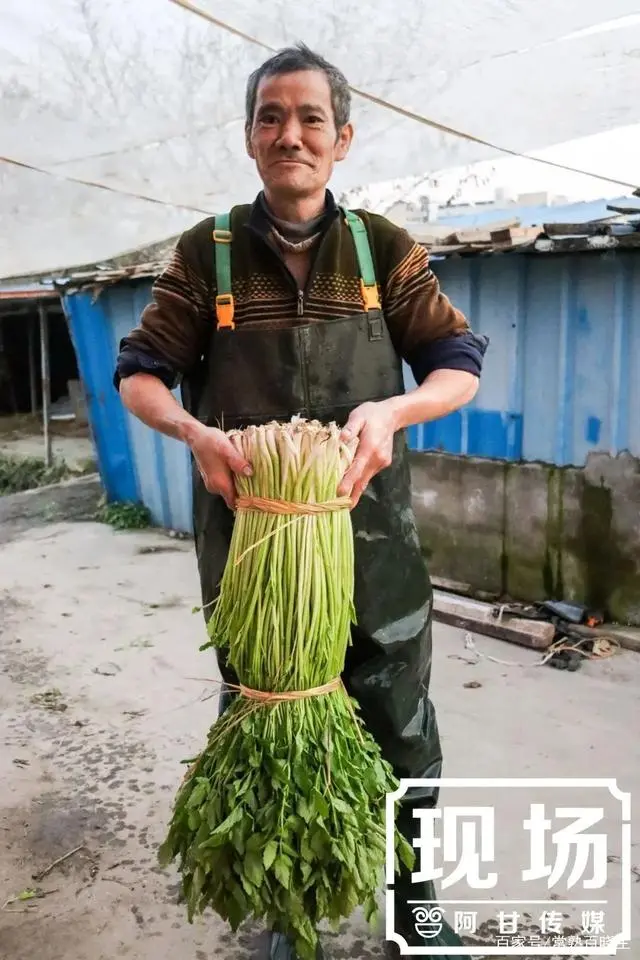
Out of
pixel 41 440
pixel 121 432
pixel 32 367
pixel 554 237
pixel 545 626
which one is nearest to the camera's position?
pixel 554 237

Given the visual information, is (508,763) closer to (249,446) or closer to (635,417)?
(635,417)

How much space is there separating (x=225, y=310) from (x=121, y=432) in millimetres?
5192

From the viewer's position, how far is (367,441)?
151 cm

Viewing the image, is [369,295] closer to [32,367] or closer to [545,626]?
[545,626]

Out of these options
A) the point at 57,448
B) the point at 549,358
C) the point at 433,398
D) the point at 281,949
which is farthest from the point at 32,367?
the point at 433,398

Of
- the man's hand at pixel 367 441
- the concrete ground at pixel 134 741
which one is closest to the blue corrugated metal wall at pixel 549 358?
the concrete ground at pixel 134 741

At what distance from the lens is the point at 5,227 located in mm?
4320

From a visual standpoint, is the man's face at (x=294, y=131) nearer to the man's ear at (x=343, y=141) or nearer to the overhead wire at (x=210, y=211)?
the man's ear at (x=343, y=141)

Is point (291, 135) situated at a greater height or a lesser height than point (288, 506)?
greater

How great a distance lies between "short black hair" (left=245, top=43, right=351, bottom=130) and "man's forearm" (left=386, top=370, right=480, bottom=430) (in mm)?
585

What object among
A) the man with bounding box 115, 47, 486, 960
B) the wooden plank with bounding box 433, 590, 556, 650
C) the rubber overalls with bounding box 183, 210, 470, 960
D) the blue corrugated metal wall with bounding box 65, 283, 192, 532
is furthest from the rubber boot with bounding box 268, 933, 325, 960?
the blue corrugated metal wall with bounding box 65, 283, 192, 532

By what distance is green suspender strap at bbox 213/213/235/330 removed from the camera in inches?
68.8

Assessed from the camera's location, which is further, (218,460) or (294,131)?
(294,131)

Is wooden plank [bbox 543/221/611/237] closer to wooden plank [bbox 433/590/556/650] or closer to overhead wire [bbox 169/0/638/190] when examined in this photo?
overhead wire [bbox 169/0/638/190]
